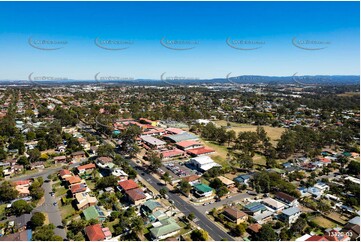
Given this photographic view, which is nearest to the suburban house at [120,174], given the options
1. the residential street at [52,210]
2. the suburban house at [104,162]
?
the suburban house at [104,162]

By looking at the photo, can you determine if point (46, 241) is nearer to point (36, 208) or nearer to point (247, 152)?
point (36, 208)

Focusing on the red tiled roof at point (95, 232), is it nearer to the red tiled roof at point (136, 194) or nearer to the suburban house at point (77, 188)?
the red tiled roof at point (136, 194)

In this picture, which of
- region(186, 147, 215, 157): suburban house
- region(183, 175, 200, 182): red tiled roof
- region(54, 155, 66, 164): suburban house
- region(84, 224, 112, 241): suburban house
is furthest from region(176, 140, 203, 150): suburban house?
region(84, 224, 112, 241): suburban house

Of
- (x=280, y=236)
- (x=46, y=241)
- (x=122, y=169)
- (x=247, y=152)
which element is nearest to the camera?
(x=46, y=241)

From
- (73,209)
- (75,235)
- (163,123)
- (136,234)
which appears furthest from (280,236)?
(163,123)

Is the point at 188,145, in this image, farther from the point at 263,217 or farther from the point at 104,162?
the point at 263,217

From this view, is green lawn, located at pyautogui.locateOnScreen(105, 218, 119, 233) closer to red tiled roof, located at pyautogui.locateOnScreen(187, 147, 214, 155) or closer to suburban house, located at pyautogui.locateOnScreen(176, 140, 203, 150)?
red tiled roof, located at pyautogui.locateOnScreen(187, 147, 214, 155)
